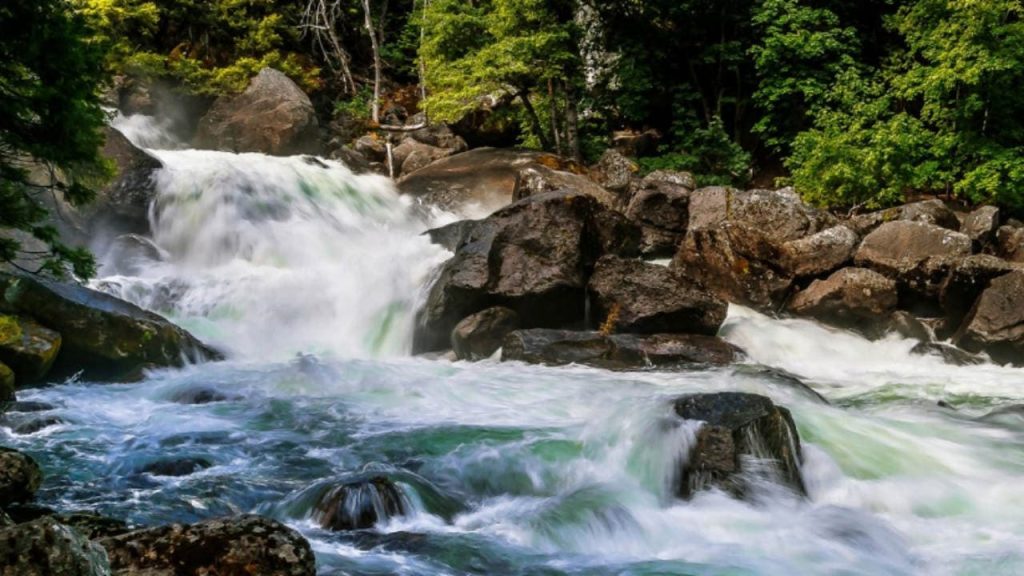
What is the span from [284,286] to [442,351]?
12.9 ft

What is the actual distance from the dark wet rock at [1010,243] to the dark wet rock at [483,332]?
920 cm

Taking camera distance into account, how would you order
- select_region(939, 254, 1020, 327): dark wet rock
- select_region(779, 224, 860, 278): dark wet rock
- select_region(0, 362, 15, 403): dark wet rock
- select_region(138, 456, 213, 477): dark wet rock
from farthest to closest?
select_region(779, 224, 860, 278): dark wet rock, select_region(939, 254, 1020, 327): dark wet rock, select_region(0, 362, 15, 403): dark wet rock, select_region(138, 456, 213, 477): dark wet rock

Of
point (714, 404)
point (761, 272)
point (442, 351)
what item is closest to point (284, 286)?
point (442, 351)

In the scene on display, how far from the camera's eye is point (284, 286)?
1402 cm

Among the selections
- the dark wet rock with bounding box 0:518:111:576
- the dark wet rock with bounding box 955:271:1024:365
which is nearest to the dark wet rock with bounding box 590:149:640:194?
the dark wet rock with bounding box 955:271:1024:365

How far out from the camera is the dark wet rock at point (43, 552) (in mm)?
2475

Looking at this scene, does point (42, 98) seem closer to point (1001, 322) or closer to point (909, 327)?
point (909, 327)

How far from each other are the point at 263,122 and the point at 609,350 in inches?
538

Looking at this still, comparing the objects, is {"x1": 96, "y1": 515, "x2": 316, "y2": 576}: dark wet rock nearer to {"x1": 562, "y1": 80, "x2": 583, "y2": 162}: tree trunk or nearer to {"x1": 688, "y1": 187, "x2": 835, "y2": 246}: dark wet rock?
{"x1": 688, "y1": 187, "x2": 835, "y2": 246}: dark wet rock

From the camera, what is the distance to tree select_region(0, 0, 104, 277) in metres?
5.66

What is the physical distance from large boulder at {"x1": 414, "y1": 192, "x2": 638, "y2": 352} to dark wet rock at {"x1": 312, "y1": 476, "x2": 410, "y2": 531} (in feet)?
20.2

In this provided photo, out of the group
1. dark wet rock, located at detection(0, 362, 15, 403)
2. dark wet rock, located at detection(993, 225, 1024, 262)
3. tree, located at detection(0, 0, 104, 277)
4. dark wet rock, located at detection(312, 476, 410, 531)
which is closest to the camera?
dark wet rock, located at detection(312, 476, 410, 531)

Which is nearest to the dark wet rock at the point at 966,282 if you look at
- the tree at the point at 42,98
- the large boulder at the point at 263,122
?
the tree at the point at 42,98

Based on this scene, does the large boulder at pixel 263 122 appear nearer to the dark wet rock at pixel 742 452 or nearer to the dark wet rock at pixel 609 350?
the dark wet rock at pixel 609 350
